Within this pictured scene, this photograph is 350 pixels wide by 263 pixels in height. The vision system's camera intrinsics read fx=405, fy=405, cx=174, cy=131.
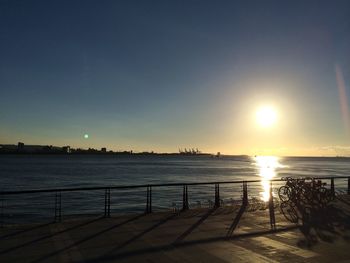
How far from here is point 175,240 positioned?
407 inches

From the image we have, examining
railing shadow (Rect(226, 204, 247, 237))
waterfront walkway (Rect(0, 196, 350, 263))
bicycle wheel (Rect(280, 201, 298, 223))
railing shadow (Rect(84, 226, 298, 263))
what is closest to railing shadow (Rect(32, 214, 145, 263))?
waterfront walkway (Rect(0, 196, 350, 263))

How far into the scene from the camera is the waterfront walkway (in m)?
8.72

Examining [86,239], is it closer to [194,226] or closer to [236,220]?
[194,226]

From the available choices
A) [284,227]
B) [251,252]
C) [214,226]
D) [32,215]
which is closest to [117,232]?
[214,226]

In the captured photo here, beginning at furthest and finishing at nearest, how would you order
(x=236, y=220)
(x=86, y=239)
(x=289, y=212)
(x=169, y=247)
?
(x=289, y=212) → (x=236, y=220) → (x=86, y=239) → (x=169, y=247)

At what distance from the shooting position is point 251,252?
923 centimetres

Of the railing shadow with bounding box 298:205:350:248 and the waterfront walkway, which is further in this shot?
the railing shadow with bounding box 298:205:350:248

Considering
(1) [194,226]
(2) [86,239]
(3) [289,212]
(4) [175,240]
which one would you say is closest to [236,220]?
(1) [194,226]

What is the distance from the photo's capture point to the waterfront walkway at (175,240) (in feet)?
28.6

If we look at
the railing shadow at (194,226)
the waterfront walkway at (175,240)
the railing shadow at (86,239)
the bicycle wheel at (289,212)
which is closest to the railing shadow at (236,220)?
the waterfront walkway at (175,240)

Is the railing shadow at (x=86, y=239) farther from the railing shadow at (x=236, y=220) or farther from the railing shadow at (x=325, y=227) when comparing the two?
the railing shadow at (x=325, y=227)

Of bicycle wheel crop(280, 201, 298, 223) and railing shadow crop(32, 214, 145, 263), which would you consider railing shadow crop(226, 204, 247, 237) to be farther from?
railing shadow crop(32, 214, 145, 263)

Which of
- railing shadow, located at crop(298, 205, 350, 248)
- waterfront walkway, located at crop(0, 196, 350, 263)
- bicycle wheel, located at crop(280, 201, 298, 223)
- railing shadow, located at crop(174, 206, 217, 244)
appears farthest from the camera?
bicycle wheel, located at crop(280, 201, 298, 223)

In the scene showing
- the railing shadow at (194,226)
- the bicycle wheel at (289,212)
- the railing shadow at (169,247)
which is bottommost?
the railing shadow at (169,247)
